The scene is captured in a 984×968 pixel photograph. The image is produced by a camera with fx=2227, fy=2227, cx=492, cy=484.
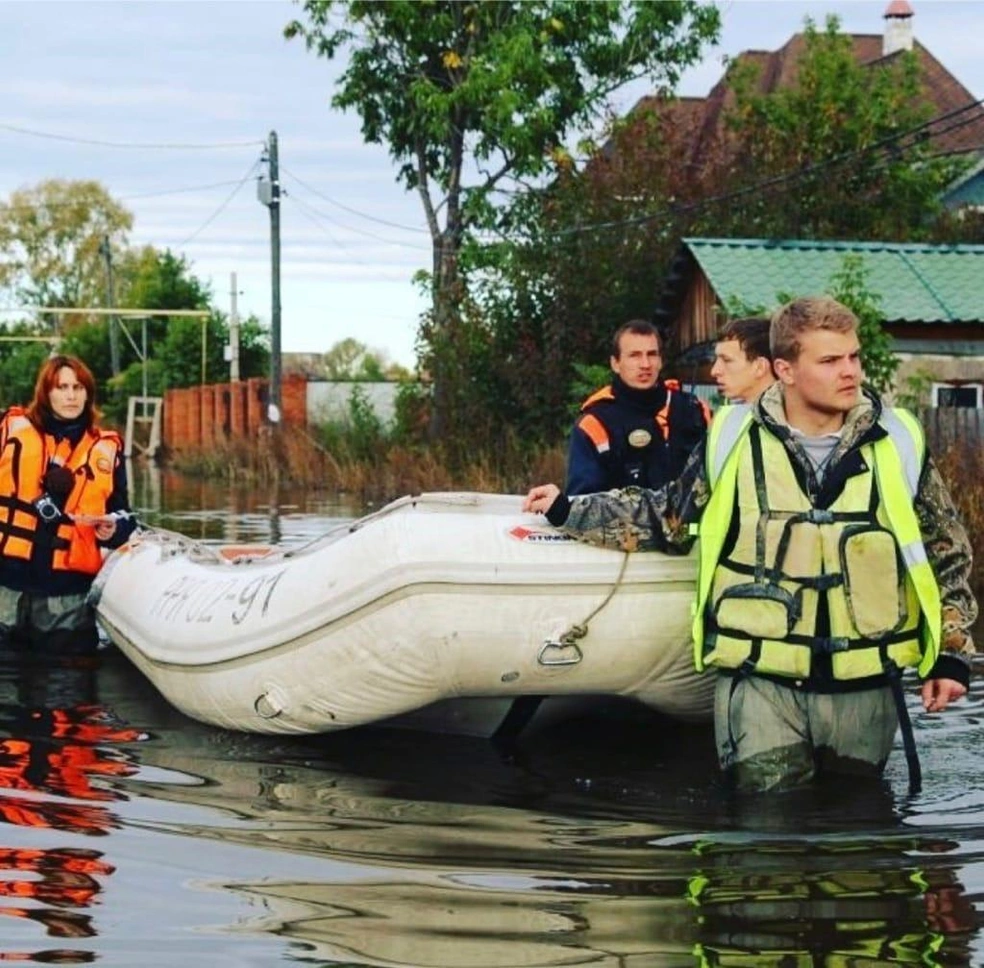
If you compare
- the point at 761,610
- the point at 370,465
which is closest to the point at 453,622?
the point at 761,610

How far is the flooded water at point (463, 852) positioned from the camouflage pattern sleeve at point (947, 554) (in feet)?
1.94

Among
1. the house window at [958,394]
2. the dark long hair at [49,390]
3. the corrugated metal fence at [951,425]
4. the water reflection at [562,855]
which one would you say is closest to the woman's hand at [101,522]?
the dark long hair at [49,390]

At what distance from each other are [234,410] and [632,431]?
3637 centimetres

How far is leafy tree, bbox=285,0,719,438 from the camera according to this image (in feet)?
117

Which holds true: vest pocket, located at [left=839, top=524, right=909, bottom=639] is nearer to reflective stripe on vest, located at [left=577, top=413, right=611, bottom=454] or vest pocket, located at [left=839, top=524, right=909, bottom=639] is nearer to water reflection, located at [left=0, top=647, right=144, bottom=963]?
water reflection, located at [left=0, top=647, right=144, bottom=963]

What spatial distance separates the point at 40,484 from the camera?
9883 millimetres

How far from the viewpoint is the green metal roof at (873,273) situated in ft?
78.5

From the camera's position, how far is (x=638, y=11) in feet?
120

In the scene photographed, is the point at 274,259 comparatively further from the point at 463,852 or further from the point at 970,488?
the point at 463,852

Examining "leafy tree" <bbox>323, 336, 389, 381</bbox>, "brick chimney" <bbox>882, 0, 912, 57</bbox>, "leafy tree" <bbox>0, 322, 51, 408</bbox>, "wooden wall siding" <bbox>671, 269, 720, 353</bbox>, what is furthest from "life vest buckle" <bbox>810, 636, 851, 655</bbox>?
"leafy tree" <bbox>323, 336, 389, 381</bbox>

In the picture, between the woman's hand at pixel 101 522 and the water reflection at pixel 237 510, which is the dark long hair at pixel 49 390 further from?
the water reflection at pixel 237 510

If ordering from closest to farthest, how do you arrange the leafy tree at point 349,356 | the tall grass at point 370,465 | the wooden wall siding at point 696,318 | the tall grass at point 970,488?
the tall grass at point 970,488
the tall grass at point 370,465
the wooden wall siding at point 696,318
the leafy tree at point 349,356

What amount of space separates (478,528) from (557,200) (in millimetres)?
25189

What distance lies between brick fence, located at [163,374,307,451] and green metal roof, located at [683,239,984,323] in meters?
16.1
